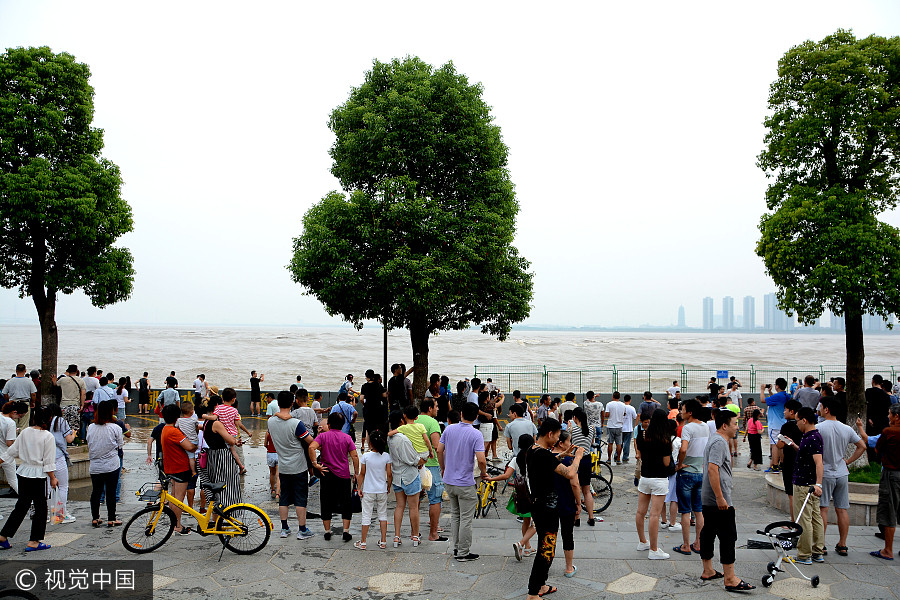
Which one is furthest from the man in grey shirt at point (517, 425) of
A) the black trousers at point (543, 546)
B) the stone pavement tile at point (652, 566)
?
the black trousers at point (543, 546)

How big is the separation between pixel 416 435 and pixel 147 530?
360cm

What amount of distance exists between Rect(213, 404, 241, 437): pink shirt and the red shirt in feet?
1.84

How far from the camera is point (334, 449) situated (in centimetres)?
774

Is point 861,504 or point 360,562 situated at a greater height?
point 861,504

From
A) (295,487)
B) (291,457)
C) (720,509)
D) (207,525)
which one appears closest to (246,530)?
(207,525)

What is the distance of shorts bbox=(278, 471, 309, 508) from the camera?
797cm

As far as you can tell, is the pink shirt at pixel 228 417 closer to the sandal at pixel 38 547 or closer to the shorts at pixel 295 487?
the shorts at pixel 295 487

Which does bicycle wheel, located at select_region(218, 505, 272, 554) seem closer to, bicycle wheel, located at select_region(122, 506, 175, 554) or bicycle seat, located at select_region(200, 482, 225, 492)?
bicycle seat, located at select_region(200, 482, 225, 492)

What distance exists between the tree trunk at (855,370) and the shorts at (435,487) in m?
9.72

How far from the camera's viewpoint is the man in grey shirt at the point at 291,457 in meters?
7.89

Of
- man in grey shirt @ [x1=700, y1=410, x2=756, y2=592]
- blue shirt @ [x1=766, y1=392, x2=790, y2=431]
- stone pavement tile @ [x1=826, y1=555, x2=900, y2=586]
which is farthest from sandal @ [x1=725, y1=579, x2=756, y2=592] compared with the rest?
blue shirt @ [x1=766, y1=392, x2=790, y2=431]

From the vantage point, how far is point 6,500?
10.0 m

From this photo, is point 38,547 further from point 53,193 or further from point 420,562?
point 53,193

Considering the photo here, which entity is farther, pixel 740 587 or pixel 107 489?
pixel 107 489
